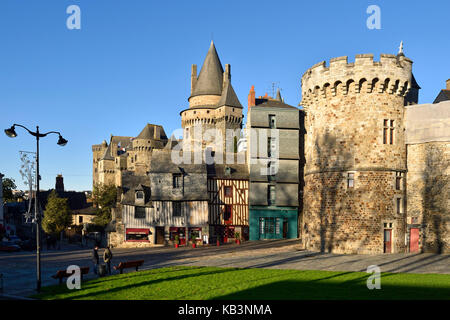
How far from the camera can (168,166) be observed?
40.6m

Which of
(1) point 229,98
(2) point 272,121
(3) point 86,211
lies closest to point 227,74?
(1) point 229,98

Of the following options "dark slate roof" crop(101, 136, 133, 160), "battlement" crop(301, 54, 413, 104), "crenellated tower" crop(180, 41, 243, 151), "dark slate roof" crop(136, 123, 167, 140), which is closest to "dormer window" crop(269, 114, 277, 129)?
"battlement" crop(301, 54, 413, 104)

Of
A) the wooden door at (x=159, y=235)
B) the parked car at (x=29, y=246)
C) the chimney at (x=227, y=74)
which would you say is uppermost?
the chimney at (x=227, y=74)

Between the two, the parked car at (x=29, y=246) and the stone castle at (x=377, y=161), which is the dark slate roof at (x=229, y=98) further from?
the parked car at (x=29, y=246)

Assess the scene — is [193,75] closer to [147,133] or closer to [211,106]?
[211,106]

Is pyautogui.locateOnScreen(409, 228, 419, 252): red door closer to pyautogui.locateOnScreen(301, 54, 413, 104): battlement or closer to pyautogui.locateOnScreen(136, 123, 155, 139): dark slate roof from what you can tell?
pyautogui.locateOnScreen(301, 54, 413, 104): battlement

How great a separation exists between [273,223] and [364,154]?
16799 millimetres

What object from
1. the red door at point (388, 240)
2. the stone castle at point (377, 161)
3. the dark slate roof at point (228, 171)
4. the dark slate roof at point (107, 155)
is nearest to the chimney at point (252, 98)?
the dark slate roof at point (228, 171)

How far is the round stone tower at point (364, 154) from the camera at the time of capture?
2786 cm

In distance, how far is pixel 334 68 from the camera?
28562 mm

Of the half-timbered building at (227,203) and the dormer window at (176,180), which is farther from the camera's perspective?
Result: the half-timbered building at (227,203)

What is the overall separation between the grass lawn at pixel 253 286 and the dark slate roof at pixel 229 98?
41808 millimetres
